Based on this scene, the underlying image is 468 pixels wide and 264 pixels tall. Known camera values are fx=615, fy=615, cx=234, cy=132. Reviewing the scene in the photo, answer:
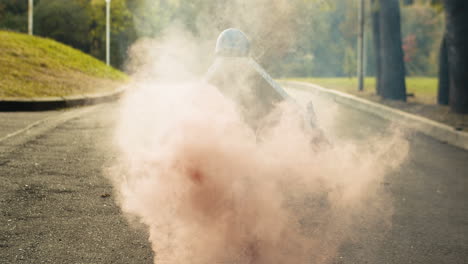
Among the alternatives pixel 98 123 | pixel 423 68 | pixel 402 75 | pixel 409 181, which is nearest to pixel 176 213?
pixel 409 181

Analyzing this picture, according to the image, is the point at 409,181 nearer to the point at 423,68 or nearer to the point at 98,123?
Answer: the point at 98,123

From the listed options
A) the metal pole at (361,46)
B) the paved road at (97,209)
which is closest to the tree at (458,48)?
the paved road at (97,209)

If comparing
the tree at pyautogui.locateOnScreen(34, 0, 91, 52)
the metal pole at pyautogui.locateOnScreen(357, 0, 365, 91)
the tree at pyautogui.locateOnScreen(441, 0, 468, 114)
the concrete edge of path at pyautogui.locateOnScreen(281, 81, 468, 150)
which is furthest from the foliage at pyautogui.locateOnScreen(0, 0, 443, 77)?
the tree at pyautogui.locateOnScreen(441, 0, 468, 114)

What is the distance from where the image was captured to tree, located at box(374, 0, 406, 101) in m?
19.0

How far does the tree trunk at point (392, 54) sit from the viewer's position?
19.0 metres

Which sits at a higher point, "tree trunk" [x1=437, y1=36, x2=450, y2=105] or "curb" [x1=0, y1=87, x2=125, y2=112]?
"tree trunk" [x1=437, y1=36, x2=450, y2=105]

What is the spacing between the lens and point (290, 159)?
520 centimetres

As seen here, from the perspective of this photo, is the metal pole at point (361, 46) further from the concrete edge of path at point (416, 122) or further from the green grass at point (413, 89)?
the concrete edge of path at point (416, 122)

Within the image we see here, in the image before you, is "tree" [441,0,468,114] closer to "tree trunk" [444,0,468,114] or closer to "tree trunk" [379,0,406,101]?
"tree trunk" [444,0,468,114]

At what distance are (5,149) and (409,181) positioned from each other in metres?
5.18

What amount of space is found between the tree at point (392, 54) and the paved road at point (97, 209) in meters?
9.33

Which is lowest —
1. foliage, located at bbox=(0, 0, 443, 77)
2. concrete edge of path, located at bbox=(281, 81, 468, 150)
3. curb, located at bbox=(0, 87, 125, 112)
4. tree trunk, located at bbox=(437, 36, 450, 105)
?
concrete edge of path, located at bbox=(281, 81, 468, 150)

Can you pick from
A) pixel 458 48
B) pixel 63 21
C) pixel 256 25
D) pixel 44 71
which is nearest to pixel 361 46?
pixel 458 48

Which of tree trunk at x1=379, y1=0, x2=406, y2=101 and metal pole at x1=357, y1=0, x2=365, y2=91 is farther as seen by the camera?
metal pole at x1=357, y1=0, x2=365, y2=91
